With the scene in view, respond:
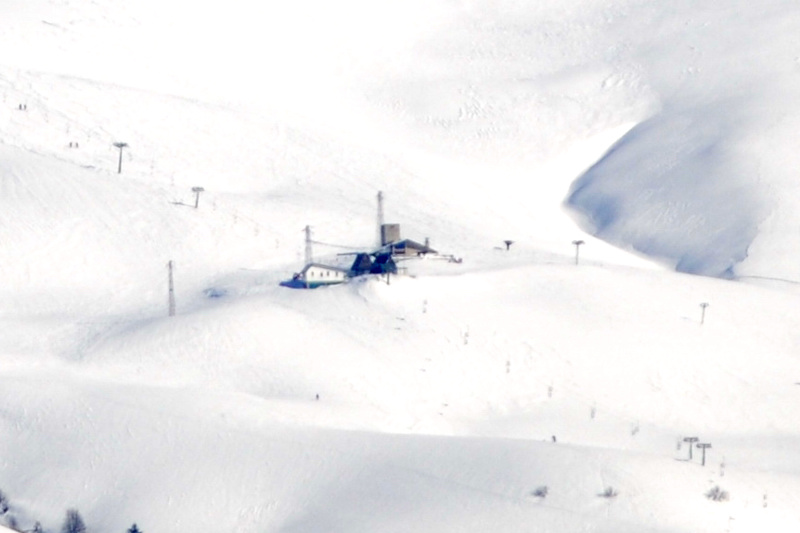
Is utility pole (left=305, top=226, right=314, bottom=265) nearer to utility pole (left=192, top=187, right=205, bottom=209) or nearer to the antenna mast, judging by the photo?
the antenna mast

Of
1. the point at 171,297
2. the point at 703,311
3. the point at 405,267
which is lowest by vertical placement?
the point at 703,311

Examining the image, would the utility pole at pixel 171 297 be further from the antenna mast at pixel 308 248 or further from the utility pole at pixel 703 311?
the utility pole at pixel 703 311

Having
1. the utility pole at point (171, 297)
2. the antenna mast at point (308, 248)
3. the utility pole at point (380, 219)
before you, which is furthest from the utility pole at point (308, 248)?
the utility pole at point (171, 297)

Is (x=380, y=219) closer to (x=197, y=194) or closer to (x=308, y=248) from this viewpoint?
(x=308, y=248)

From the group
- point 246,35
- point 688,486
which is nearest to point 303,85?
point 246,35

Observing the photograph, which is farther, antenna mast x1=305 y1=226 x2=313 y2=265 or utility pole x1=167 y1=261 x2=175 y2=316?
antenna mast x1=305 y1=226 x2=313 y2=265

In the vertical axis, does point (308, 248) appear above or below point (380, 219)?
below

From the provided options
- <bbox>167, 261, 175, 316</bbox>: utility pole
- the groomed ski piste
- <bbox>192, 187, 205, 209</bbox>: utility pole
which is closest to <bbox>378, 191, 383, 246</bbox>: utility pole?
the groomed ski piste

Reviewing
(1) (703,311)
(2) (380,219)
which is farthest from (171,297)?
(1) (703,311)

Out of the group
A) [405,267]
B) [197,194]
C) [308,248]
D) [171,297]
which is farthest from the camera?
[197,194]
